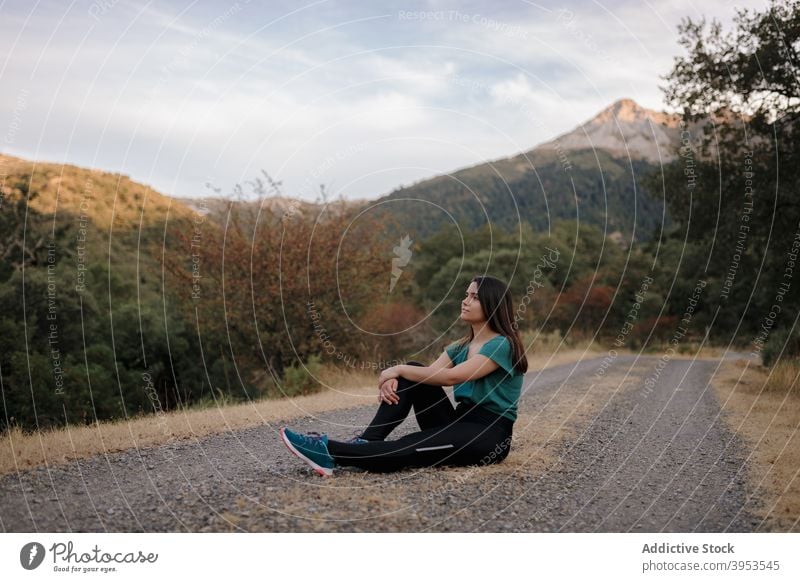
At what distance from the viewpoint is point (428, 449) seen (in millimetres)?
5727

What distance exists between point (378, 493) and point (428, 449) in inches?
29.9

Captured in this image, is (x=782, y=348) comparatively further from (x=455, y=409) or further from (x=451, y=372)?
(x=451, y=372)

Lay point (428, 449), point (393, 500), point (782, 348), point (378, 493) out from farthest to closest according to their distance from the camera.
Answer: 1. point (782, 348)
2. point (428, 449)
3. point (378, 493)
4. point (393, 500)

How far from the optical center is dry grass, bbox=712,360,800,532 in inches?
210

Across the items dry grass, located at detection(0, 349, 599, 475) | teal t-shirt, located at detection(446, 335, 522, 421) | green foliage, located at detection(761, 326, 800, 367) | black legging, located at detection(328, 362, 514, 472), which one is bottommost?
green foliage, located at detection(761, 326, 800, 367)

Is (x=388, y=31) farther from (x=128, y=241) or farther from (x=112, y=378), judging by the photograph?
(x=128, y=241)

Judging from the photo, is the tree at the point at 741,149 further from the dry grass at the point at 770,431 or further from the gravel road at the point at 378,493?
the gravel road at the point at 378,493

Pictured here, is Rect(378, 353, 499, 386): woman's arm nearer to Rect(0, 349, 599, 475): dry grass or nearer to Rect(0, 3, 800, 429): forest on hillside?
Rect(0, 349, 599, 475): dry grass

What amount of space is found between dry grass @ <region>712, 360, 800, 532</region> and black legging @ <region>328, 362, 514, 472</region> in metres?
2.09

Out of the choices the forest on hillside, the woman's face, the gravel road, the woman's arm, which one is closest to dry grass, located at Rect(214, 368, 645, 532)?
the gravel road

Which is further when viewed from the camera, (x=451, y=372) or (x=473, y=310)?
(x=473, y=310)

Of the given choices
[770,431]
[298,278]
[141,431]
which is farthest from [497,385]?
[298,278]
